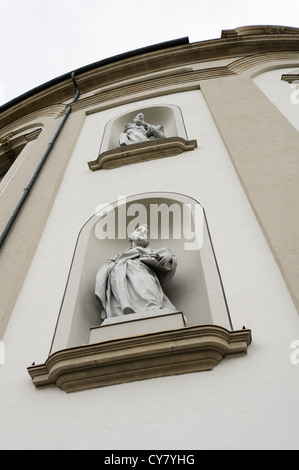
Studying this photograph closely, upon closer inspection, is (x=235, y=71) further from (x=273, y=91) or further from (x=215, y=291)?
Answer: (x=215, y=291)

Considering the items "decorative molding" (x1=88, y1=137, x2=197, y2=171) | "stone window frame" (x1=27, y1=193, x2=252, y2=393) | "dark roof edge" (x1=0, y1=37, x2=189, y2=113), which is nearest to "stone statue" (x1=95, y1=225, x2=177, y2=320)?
"stone window frame" (x1=27, y1=193, x2=252, y2=393)

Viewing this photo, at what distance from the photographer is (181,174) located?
778cm

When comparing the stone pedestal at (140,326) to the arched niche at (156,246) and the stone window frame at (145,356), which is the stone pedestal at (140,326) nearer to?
the stone window frame at (145,356)

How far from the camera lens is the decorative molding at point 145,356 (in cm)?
418

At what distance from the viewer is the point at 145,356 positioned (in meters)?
4.24

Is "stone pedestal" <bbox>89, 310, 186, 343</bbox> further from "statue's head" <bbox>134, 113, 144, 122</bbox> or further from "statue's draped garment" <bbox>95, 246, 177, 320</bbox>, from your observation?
"statue's head" <bbox>134, 113, 144, 122</bbox>

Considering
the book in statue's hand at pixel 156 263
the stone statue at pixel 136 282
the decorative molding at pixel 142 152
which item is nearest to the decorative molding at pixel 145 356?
the stone statue at pixel 136 282

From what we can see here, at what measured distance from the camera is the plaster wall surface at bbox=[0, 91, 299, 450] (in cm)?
364

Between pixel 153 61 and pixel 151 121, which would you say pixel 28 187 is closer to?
pixel 151 121

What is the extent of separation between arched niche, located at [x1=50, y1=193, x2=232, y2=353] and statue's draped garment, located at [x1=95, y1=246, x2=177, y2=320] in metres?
0.22

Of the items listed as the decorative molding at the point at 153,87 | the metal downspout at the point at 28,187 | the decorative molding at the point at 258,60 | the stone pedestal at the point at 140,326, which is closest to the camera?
the stone pedestal at the point at 140,326

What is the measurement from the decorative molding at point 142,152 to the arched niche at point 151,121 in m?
1.15

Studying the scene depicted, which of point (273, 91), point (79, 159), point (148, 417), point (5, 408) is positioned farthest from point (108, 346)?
point (273, 91)

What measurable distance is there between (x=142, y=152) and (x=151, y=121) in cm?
362
